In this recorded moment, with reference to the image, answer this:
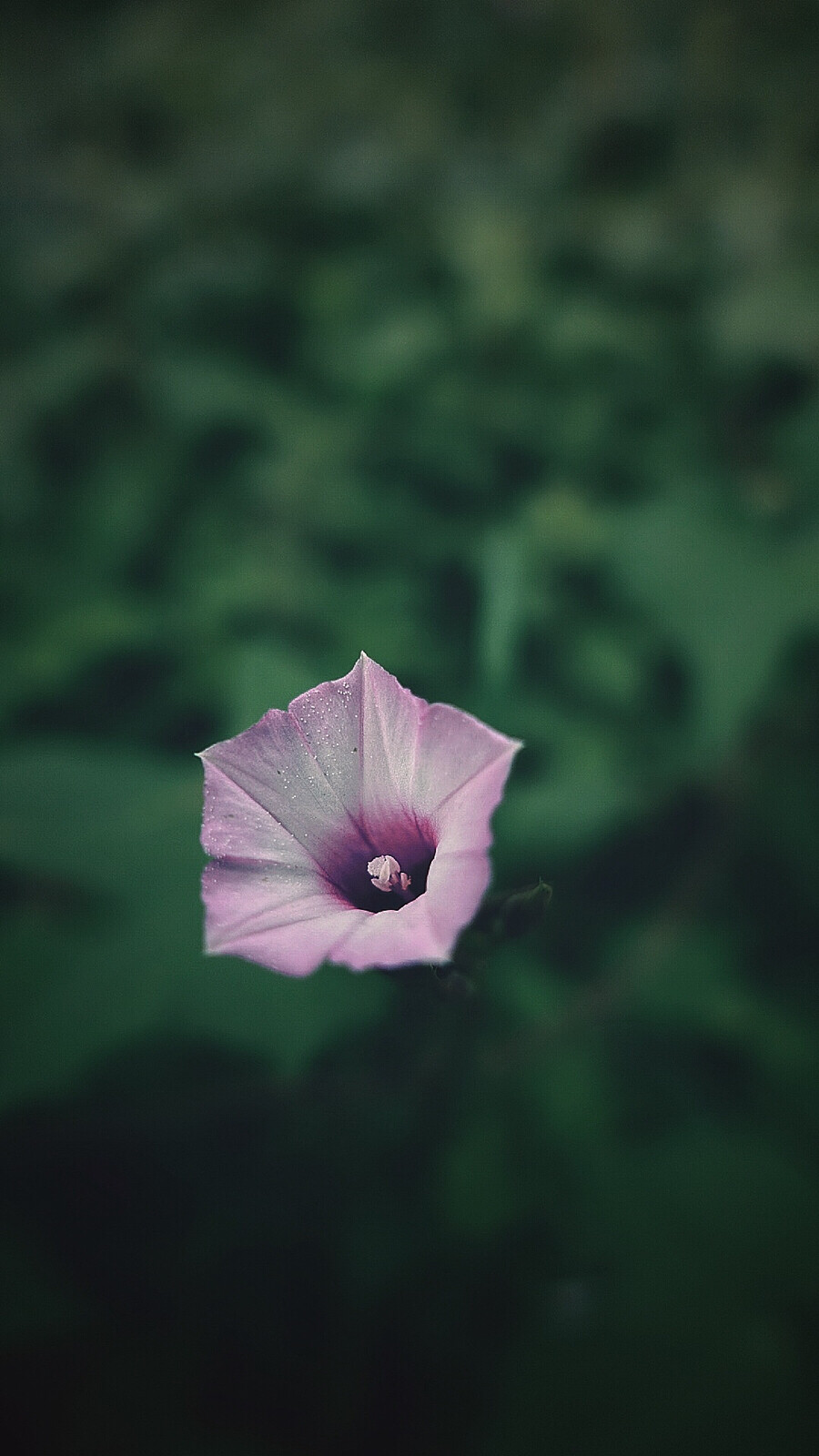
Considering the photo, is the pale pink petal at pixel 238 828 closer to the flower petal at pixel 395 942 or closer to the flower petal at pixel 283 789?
the flower petal at pixel 283 789

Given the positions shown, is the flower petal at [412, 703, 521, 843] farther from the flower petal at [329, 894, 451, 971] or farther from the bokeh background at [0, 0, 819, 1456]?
the bokeh background at [0, 0, 819, 1456]

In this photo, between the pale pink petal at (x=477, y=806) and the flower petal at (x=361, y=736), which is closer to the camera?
the pale pink petal at (x=477, y=806)

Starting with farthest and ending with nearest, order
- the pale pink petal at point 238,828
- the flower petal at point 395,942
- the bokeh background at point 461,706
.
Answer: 1. the bokeh background at point 461,706
2. the pale pink petal at point 238,828
3. the flower petal at point 395,942

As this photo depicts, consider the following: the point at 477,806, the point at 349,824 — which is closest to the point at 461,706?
the point at 349,824

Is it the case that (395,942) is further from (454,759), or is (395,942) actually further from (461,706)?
(461,706)

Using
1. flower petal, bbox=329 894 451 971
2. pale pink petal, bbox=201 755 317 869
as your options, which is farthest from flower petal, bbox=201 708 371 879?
flower petal, bbox=329 894 451 971

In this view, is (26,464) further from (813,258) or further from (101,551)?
(813,258)

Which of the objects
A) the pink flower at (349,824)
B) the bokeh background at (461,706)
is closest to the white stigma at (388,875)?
the pink flower at (349,824)
